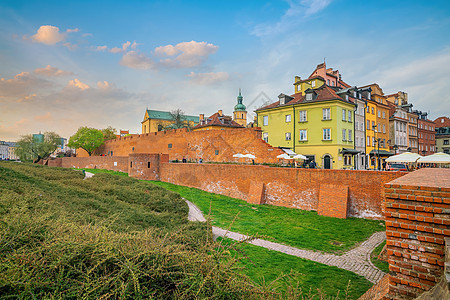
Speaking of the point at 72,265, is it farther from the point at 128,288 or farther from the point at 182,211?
the point at 182,211

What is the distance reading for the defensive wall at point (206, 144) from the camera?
2705cm

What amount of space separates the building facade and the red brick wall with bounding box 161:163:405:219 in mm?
64062

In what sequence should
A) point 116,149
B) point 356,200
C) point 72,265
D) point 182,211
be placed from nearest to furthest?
point 72,265
point 182,211
point 356,200
point 116,149

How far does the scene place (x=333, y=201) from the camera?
14641 mm

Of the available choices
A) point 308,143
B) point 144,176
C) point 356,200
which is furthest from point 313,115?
point 144,176

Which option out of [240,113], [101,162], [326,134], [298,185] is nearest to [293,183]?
[298,185]

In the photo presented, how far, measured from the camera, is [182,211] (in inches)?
474

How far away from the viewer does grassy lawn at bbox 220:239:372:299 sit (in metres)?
6.89

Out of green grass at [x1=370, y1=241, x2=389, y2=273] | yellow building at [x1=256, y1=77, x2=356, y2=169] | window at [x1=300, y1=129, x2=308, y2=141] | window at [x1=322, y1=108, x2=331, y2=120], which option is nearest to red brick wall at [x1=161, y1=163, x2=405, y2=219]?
green grass at [x1=370, y1=241, x2=389, y2=273]

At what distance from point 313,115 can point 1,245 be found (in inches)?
1295

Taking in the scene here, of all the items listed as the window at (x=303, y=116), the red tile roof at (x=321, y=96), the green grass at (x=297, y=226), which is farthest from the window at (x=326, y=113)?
the green grass at (x=297, y=226)

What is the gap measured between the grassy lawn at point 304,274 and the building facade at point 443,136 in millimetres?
71275

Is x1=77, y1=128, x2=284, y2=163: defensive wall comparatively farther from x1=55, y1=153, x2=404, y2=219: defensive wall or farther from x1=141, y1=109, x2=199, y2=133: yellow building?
x1=141, y1=109, x2=199, y2=133: yellow building

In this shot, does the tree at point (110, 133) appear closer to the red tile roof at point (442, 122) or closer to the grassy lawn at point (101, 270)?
the grassy lawn at point (101, 270)
